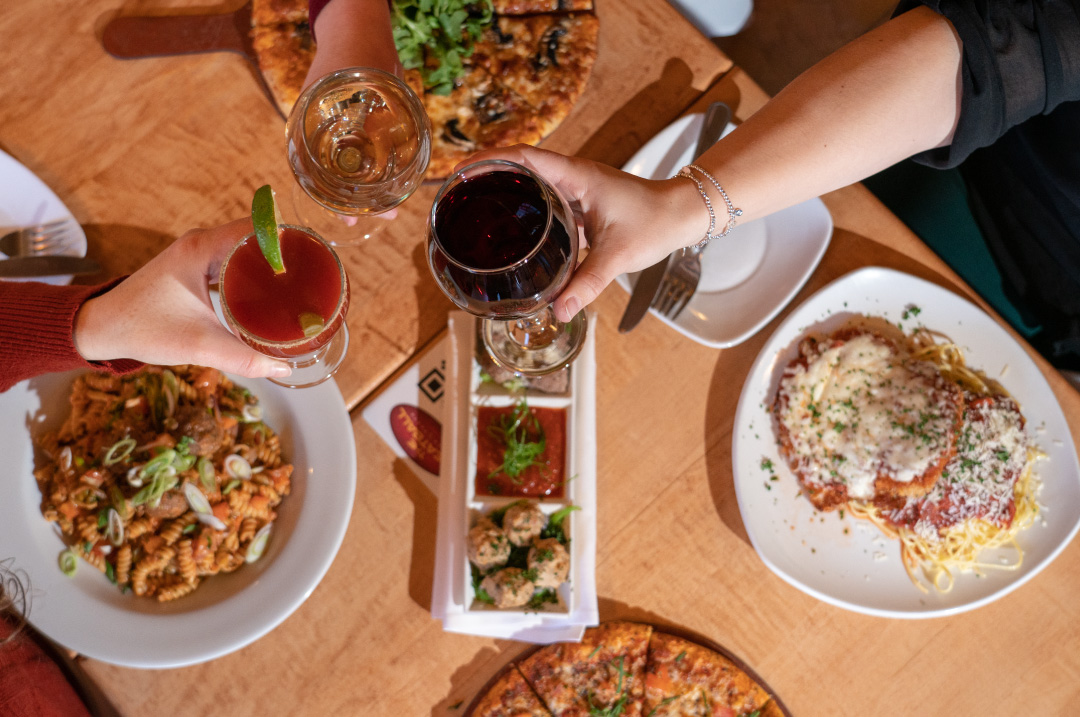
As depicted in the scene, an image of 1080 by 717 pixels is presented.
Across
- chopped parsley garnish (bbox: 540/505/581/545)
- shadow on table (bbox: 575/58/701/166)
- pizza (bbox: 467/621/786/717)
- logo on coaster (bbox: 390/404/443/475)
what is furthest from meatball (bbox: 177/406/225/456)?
shadow on table (bbox: 575/58/701/166)

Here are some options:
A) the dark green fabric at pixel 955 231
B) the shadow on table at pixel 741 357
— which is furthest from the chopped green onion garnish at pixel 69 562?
the dark green fabric at pixel 955 231

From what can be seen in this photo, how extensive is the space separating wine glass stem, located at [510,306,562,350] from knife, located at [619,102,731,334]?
0.83 feet

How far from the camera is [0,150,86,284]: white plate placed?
1.79 m

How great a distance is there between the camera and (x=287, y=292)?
144cm

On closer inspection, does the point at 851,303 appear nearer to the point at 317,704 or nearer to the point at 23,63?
the point at 317,704

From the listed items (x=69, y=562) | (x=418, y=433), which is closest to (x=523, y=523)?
(x=418, y=433)

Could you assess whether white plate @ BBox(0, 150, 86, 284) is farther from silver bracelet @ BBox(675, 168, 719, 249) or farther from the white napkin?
silver bracelet @ BBox(675, 168, 719, 249)

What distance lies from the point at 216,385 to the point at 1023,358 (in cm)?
220

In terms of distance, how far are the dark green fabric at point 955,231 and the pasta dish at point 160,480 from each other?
2280 mm

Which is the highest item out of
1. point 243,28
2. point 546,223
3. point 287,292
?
point 546,223

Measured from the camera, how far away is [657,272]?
73.0 inches

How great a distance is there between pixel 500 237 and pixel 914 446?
1.31 metres

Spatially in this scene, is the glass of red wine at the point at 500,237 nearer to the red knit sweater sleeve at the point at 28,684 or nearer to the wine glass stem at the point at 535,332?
the wine glass stem at the point at 535,332

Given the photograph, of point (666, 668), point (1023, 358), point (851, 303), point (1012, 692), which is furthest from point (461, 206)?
point (1012, 692)
